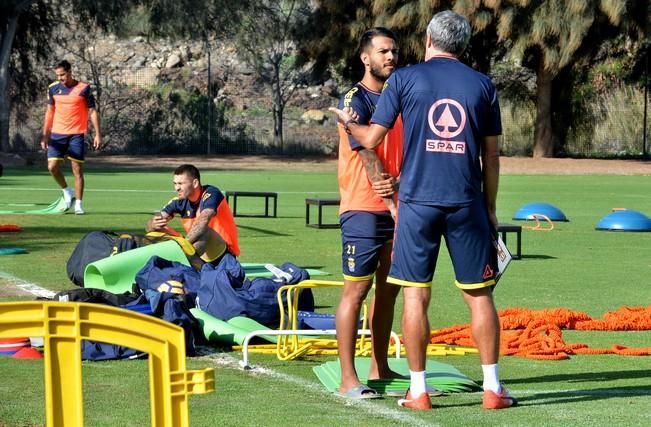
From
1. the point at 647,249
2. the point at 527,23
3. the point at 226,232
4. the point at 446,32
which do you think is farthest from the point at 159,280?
the point at 527,23

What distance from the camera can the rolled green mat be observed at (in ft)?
37.5

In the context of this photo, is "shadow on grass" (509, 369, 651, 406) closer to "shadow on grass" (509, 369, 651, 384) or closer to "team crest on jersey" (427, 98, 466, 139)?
"shadow on grass" (509, 369, 651, 384)

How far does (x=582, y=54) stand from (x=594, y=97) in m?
4.36

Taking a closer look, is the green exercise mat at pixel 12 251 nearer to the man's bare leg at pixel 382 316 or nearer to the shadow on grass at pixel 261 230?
the shadow on grass at pixel 261 230

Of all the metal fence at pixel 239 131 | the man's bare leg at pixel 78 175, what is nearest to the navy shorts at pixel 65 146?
the man's bare leg at pixel 78 175

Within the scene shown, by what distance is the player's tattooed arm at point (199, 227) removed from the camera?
1220 centimetres

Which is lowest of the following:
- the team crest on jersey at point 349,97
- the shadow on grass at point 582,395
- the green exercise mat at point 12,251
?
the green exercise mat at point 12,251

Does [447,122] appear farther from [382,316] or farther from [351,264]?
[382,316]

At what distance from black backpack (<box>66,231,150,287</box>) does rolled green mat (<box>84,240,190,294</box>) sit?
493 mm

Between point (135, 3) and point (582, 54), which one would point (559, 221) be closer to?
point (582, 54)

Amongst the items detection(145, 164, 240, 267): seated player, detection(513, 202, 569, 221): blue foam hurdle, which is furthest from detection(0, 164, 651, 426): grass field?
detection(145, 164, 240, 267): seated player

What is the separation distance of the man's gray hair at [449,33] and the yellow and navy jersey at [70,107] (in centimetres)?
1474

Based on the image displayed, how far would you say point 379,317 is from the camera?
801 cm

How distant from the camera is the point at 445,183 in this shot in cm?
723
